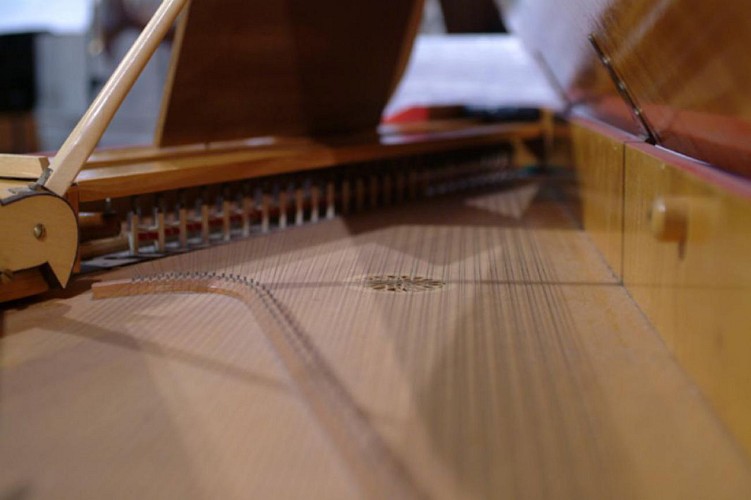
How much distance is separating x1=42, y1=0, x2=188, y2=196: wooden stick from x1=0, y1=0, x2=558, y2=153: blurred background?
2.95 m

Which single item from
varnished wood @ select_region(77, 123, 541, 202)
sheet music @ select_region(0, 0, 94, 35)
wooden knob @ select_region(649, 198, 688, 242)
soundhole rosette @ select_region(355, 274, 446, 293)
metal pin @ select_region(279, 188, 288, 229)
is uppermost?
sheet music @ select_region(0, 0, 94, 35)

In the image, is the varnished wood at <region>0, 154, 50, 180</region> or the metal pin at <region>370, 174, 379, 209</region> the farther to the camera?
the metal pin at <region>370, 174, 379, 209</region>

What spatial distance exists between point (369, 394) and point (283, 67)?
5.60 feet

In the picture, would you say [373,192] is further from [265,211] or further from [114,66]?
[114,66]

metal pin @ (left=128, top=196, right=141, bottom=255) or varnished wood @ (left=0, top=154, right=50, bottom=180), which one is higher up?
varnished wood @ (left=0, top=154, right=50, bottom=180)

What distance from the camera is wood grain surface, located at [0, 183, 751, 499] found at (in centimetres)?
84

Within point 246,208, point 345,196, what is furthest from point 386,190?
point 246,208

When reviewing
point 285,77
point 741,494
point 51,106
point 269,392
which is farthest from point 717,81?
point 51,106

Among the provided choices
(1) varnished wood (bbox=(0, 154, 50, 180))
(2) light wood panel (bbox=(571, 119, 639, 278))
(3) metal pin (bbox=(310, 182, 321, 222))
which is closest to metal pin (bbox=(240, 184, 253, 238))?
(3) metal pin (bbox=(310, 182, 321, 222))

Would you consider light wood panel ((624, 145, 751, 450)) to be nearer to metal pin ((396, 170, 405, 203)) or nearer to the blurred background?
metal pin ((396, 170, 405, 203))

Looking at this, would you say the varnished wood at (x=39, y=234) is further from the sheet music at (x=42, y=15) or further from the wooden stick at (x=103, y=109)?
the sheet music at (x=42, y=15)

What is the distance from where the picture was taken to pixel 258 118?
8.38ft

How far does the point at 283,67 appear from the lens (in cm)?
253

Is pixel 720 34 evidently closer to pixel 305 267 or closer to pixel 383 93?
pixel 305 267
